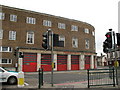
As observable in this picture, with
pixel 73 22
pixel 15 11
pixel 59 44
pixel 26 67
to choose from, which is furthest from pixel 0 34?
pixel 59 44

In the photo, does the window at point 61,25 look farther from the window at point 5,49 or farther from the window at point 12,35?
the window at point 5,49

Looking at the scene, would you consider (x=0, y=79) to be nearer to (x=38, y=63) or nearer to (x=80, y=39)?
(x=38, y=63)

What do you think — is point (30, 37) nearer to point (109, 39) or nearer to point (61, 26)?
point (61, 26)

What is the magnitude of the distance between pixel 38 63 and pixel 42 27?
24.3ft

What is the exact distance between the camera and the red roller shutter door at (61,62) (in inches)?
1369

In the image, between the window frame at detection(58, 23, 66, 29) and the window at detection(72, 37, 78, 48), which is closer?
the window frame at detection(58, 23, 66, 29)

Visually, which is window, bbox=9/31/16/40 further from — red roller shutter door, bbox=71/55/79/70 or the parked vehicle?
the parked vehicle

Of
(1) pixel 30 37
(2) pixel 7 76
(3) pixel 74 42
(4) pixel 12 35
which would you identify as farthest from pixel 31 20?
(2) pixel 7 76

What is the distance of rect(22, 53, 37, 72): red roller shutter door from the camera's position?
30.1 meters

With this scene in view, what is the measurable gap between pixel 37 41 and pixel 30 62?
4511 mm

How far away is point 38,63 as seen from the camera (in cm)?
3161

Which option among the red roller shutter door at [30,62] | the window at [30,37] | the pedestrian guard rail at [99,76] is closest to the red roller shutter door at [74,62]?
the red roller shutter door at [30,62]

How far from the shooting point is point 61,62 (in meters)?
35.4

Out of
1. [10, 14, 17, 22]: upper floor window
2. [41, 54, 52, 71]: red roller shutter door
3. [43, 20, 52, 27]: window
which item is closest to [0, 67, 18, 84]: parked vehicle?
[10, 14, 17, 22]: upper floor window
